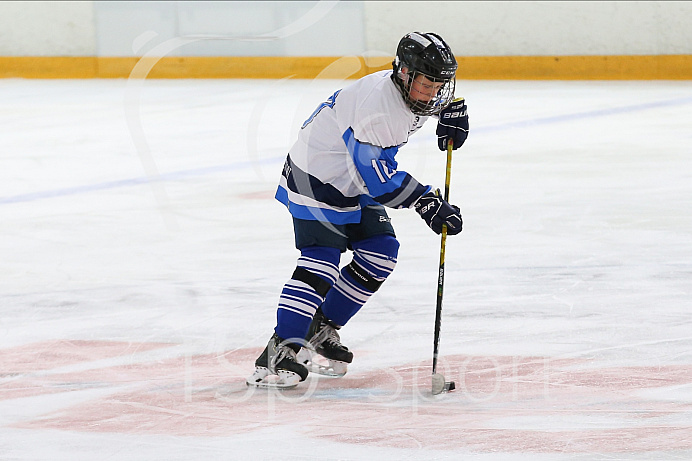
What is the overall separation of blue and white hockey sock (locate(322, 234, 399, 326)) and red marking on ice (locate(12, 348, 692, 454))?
19 cm

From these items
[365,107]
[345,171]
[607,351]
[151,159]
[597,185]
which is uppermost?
[365,107]

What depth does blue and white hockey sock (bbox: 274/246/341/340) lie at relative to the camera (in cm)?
300

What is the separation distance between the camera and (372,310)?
3861mm

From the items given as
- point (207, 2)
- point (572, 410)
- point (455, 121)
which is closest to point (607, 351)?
point (572, 410)

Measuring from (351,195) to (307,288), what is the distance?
10.9 inches

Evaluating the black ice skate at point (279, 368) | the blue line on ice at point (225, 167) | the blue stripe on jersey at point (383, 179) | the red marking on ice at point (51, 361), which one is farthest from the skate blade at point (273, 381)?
the blue line on ice at point (225, 167)

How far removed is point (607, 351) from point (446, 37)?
9.83m

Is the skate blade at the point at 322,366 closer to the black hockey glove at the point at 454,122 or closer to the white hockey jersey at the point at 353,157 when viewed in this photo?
the white hockey jersey at the point at 353,157

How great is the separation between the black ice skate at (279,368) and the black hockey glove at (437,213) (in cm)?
54

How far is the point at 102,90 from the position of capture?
1279 centimetres

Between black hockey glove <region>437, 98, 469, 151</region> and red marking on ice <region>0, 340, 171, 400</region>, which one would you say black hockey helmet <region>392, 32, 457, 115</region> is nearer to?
black hockey glove <region>437, 98, 469, 151</region>

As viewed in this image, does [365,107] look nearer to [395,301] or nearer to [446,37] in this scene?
[395,301]

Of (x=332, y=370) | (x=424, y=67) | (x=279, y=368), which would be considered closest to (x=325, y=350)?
(x=332, y=370)

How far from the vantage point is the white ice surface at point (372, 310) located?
267 cm
